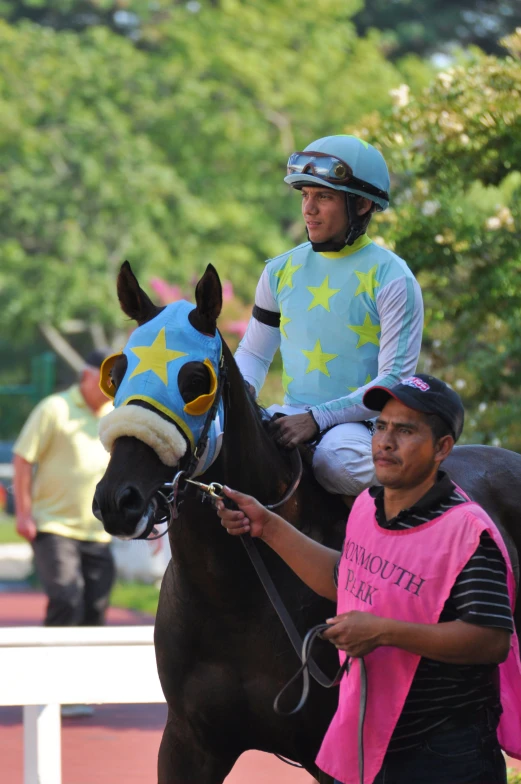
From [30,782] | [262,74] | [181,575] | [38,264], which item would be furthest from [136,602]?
[262,74]

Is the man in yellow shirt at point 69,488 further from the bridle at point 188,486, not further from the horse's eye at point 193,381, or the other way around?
the horse's eye at point 193,381

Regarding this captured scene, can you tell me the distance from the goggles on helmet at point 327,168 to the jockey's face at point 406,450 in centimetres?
124

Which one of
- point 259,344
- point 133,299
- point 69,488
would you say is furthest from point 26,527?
point 133,299

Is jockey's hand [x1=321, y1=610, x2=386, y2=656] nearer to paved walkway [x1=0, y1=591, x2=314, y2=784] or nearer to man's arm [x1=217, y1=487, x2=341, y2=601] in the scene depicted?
man's arm [x1=217, y1=487, x2=341, y2=601]

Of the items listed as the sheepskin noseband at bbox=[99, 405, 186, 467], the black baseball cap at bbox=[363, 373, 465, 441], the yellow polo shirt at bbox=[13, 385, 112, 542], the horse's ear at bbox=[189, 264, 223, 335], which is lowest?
the yellow polo shirt at bbox=[13, 385, 112, 542]

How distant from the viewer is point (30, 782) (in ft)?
17.3

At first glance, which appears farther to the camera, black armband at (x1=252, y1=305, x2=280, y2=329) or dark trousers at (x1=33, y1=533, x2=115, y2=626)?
dark trousers at (x1=33, y1=533, x2=115, y2=626)

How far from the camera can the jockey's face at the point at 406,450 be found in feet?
10.2

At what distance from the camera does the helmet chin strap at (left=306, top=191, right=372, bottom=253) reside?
13.8 ft

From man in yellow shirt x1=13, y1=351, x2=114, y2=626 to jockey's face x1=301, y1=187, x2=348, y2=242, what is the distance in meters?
4.34

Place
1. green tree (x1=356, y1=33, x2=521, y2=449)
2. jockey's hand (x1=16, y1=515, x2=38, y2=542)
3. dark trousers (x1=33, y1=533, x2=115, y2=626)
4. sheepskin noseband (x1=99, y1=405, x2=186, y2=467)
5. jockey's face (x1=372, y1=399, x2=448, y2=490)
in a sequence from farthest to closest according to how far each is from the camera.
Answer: jockey's hand (x1=16, y1=515, x2=38, y2=542) < dark trousers (x1=33, y1=533, x2=115, y2=626) < green tree (x1=356, y1=33, x2=521, y2=449) < sheepskin noseband (x1=99, y1=405, x2=186, y2=467) < jockey's face (x1=372, y1=399, x2=448, y2=490)

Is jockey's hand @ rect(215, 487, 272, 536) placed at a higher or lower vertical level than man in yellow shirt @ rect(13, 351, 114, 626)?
higher

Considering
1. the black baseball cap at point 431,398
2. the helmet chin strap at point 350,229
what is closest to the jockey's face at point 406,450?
the black baseball cap at point 431,398

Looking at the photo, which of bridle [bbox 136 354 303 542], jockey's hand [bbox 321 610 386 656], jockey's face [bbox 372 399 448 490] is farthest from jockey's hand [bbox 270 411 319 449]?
jockey's hand [bbox 321 610 386 656]
